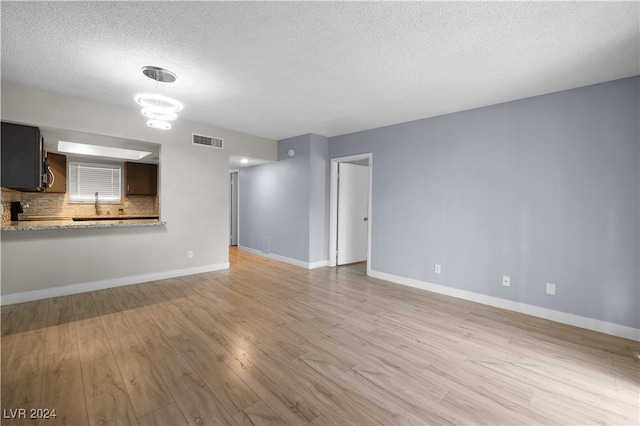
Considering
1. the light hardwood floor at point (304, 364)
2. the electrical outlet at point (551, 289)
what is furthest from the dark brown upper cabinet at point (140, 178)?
the electrical outlet at point (551, 289)

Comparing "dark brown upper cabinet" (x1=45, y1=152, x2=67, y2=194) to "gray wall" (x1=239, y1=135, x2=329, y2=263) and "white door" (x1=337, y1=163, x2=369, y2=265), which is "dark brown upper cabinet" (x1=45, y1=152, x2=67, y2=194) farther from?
"white door" (x1=337, y1=163, x2=369, y2=265)

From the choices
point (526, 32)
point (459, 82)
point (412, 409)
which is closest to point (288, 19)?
point (526, 32)

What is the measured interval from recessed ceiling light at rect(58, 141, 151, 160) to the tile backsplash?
3.61 ft

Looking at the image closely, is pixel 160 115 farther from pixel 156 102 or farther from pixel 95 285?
pixel 95 285

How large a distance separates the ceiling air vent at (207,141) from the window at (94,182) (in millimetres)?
3088

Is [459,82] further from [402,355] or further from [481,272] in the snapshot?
[402,355]

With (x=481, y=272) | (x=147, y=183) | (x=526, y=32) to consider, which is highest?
(x=526, y=32)

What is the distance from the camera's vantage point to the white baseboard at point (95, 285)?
346cm

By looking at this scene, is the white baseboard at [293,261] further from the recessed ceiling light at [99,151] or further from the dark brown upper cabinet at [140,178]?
the recessed ceiling light at [99,151]

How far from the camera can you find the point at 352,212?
603 cm

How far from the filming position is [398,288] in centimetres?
442

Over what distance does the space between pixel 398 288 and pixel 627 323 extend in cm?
247

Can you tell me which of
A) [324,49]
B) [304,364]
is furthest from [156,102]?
[304,364]

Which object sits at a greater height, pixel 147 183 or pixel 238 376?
pixel 147 183
